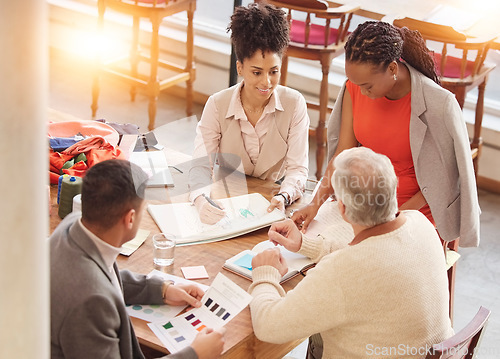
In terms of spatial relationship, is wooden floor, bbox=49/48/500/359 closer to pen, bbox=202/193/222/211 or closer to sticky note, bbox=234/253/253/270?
pen, bbox=202/193/222/211

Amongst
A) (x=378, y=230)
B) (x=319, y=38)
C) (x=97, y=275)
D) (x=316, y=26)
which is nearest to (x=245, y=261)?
(x=378, y=230)

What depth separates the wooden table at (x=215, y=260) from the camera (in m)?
1.82

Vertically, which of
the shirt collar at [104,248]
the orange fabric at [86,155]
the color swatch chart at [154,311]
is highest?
the shirt collar at [104,248]

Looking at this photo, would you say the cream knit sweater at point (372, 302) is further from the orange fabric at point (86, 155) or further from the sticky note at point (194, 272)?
the orange fabric at point (86, 155)

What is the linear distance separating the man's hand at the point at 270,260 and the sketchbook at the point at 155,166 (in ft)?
2.16

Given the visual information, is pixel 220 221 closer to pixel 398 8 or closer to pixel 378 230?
pixel 378 230

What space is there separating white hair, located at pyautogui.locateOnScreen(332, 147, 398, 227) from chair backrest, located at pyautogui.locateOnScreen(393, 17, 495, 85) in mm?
1903

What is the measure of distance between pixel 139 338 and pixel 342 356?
54 cm

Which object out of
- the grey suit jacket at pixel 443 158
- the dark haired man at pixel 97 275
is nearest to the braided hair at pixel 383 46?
the grey suit jacket at pixel 443 158

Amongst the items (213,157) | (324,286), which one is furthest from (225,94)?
(324,286)

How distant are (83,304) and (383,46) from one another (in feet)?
4.53

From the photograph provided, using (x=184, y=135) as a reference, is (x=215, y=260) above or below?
above

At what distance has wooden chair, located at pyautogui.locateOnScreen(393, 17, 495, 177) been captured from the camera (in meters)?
3.52

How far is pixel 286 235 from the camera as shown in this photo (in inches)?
88.9
